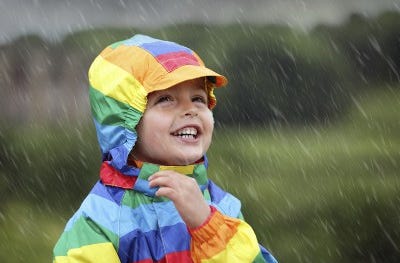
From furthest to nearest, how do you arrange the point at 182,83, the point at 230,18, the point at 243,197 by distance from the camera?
1. the point at 230,18
2. the point at 243,197
3. the point at 182,83

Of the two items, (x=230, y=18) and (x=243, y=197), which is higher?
(x=230, y=18)

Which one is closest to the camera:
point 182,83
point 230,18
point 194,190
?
point 194,190

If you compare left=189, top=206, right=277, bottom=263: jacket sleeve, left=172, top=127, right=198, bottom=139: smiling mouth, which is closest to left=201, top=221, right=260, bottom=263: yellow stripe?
left=189, top=206, right=277, bottom=263: jacket sleeve

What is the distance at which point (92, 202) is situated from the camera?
2.27 m

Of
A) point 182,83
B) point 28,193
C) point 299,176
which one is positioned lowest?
point 299,176

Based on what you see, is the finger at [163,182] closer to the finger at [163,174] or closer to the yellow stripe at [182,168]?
the finger at [163,174]

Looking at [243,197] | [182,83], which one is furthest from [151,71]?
[243,197]

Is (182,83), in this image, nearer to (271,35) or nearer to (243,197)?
(243,197)

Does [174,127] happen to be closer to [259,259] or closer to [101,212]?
[101,212]

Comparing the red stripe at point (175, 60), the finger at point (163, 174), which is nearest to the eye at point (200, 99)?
the red stripe at point (175, 60)

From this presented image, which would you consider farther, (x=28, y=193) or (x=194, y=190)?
(x=28, y=193)

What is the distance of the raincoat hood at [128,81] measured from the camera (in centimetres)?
232

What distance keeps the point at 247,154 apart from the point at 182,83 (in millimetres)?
3689

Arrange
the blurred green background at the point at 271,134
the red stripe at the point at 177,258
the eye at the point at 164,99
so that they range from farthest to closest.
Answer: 1. the blurred green background at the point at 271,134
2. the eye at the point at 164,99
3. the red stripe at the point at 177,258
